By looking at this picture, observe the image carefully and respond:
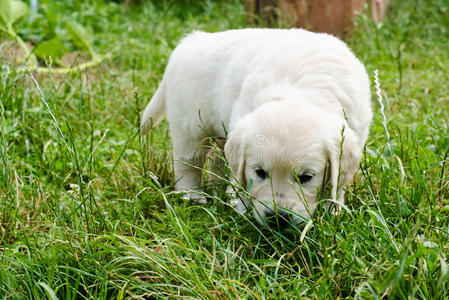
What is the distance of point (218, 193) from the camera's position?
3398mm

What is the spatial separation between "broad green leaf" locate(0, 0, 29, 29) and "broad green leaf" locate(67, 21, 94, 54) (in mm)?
658

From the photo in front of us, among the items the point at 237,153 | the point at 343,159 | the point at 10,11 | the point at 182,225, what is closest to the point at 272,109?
the point at 237,153

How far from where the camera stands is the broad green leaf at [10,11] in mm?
5657

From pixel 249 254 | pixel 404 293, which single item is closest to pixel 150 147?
pixel 249 254

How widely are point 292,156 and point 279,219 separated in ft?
1.08

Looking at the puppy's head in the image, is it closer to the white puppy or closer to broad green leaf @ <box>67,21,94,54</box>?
the white puppy

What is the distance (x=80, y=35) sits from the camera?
6.57 meters

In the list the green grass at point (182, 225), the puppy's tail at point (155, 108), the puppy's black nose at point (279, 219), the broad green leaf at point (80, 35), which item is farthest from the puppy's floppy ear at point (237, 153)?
the broad green leaf at point (80, 35)

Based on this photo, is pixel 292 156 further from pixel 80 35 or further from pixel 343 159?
pixel 80 35

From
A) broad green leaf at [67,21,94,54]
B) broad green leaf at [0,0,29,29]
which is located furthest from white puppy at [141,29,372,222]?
broad green leaf at [67,21,94,54]

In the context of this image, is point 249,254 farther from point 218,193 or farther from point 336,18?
point 336,18

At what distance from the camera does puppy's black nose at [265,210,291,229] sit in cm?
270

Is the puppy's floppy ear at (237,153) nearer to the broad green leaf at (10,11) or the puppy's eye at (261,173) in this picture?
the puppy's eye at (261,173)

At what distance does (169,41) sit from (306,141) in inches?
170
